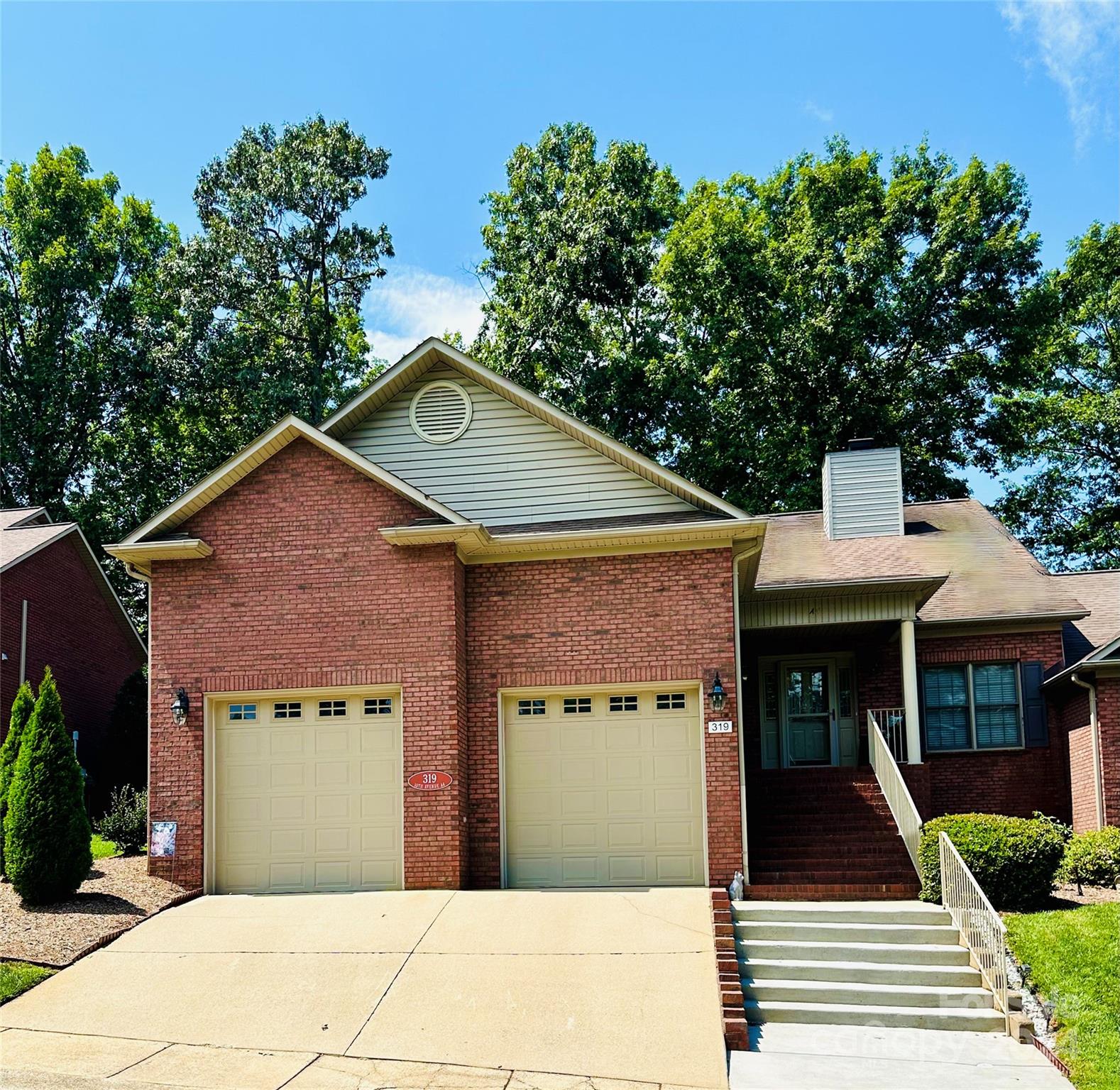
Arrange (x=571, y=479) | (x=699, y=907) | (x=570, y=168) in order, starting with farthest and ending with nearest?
(x=570, y=168), (x=571, y=479), (x=699, y=907)

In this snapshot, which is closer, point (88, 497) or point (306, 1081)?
point (306, 1081)

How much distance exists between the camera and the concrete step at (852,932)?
11703 millimetres

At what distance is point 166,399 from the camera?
33.0m

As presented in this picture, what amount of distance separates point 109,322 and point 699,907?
28575mm

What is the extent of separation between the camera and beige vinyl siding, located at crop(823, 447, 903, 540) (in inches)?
822

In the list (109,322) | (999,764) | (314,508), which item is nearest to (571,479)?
(314,508)

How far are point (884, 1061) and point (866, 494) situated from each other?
13.0 meters

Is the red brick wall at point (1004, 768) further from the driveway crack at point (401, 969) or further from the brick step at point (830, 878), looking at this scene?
the driveway crack at point (401, 969)

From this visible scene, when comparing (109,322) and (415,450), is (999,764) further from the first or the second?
(109,322)

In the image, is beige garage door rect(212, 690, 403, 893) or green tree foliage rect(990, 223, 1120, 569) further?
green tree foliage rect(990, 223, 1120, 569)

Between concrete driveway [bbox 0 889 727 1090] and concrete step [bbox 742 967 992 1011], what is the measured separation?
2.21 feet

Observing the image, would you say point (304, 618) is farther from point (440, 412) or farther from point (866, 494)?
point (866, 494)

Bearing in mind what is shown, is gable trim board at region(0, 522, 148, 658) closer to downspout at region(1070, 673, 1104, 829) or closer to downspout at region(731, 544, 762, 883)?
downspout at region(731, 544, 762, 883)

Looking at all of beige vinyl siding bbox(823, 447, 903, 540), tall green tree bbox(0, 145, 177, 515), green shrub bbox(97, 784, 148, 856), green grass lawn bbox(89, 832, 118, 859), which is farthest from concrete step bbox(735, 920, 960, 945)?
tall green tree bbox(0, 145, 177, 515)
